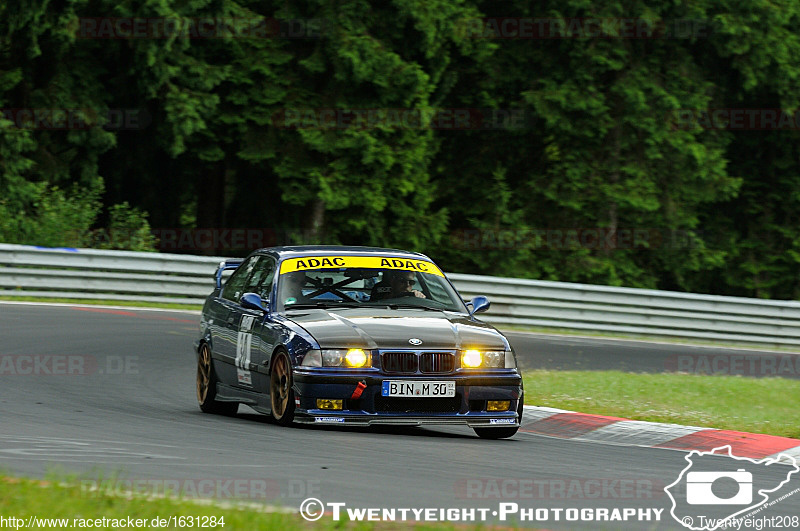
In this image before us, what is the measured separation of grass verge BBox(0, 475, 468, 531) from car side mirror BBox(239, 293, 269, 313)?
4.39 m

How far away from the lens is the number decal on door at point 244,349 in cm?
1088

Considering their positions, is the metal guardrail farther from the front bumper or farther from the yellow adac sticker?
the front bumper

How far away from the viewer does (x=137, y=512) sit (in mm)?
5953

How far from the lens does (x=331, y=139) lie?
Result: 96.7ft

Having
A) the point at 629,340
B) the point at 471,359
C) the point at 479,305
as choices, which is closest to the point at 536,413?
the point at 479,305

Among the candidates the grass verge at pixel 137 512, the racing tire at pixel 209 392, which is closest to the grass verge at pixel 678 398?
the racing tire at pixel 209 392

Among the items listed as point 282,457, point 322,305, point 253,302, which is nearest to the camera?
point 282,457

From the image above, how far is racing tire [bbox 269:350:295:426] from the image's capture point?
9.84 meters

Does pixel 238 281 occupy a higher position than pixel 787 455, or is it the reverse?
pixel 238 281

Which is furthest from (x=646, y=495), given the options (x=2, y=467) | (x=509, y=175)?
(x=509, y=175)

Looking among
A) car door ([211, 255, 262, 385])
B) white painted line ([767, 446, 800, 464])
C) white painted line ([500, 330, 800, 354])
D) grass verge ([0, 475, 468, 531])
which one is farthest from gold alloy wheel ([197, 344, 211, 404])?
white painted line ([500, 330, 800, 354])

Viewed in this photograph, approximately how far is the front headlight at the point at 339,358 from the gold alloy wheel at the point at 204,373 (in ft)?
7.44

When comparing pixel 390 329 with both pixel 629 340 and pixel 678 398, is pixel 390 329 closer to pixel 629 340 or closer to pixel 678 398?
pixel 678 398

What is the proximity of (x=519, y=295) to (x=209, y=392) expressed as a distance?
1272cm
